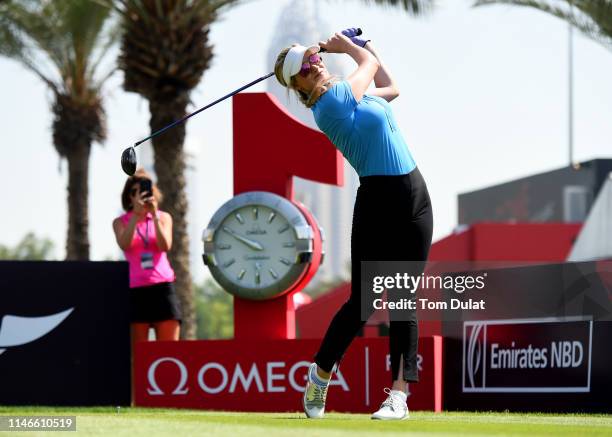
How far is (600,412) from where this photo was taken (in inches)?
338

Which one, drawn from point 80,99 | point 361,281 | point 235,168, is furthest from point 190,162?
point 361,281

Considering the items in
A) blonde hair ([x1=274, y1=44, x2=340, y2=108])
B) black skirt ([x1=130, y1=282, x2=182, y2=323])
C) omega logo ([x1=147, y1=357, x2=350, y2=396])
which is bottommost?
omega logo ([x1=147, y1=357, x2=350, y2=396])

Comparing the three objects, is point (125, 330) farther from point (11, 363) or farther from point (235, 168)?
point (235, 168)

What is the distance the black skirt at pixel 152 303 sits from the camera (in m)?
10.3

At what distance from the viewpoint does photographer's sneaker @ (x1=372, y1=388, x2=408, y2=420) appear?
696cm

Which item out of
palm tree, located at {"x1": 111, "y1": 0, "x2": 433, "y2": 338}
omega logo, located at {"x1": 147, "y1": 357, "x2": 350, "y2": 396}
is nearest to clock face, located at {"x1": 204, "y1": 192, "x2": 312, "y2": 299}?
omega logo, located at {"x1": 147, "y1": 357, "x2": 350, "y2": 396}

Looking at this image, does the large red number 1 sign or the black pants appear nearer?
the black pants

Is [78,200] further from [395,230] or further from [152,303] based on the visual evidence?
[395,230]

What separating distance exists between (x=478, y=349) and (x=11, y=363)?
3500mm

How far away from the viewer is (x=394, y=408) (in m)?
6.98

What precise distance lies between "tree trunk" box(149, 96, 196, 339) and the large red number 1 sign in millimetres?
6835

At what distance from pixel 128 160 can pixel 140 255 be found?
1.52 meters

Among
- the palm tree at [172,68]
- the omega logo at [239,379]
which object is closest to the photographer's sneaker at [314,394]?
the omega logo at [239,379]

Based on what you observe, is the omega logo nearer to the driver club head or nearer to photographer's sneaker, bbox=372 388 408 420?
the driver club head
